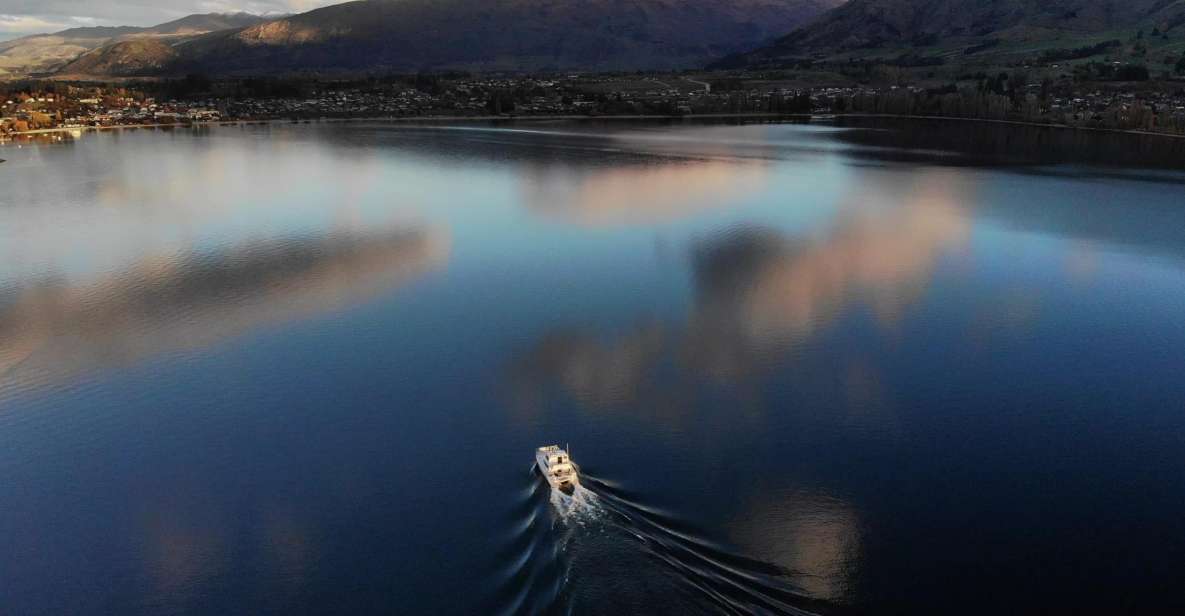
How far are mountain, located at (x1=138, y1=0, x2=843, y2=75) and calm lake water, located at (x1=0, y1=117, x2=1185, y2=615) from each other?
133 meters

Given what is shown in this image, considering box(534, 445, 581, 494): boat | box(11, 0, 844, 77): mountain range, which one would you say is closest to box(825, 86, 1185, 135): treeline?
Answer: box(534, 445, 581, 494): boat

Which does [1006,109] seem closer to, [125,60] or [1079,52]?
[1079,52]

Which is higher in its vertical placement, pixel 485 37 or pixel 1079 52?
pixel 485 37

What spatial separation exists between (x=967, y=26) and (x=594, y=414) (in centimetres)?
12195

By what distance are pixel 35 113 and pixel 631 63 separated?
114071 mm

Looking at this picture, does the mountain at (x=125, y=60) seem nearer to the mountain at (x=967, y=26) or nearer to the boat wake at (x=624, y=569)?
the mountain at (x=967, y=26)

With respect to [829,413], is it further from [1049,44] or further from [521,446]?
[1049,44]

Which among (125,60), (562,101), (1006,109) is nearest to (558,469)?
(1006,109)

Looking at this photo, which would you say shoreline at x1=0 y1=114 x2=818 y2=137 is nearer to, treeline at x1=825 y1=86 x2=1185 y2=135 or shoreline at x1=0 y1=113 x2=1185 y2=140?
shoreline at x1=0 y1=113 x2=1185 y2=140

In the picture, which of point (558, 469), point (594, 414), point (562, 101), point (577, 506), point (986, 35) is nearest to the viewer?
point (577, 506)

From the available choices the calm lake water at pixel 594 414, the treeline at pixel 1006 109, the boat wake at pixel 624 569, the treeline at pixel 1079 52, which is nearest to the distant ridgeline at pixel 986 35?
the treeline at pixel 1079 52

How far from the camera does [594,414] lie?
35.6ft

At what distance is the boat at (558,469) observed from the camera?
8.80m

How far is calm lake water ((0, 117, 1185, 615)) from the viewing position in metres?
7.70
